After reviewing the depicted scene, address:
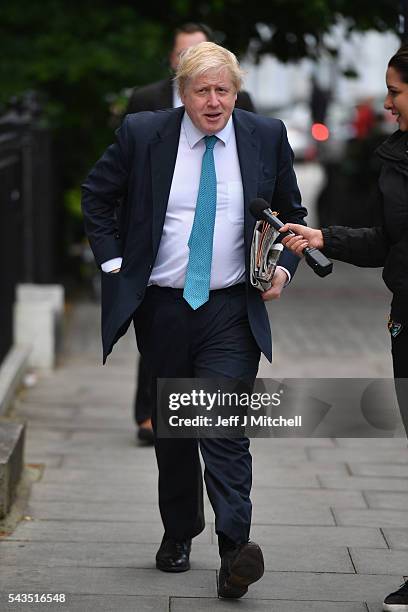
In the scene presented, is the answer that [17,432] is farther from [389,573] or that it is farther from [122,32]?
[122,32]

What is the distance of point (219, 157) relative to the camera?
497cm

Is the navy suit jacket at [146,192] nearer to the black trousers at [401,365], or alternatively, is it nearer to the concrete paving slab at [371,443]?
the black trousers at [401,365]

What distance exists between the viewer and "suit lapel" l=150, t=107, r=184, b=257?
4930 mm

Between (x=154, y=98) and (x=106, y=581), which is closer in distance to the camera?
(x=106, y=581)

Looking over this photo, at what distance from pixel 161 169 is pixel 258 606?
1520 mm

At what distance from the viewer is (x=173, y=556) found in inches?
207

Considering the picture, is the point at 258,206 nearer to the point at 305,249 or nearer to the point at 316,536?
the point at 305,249

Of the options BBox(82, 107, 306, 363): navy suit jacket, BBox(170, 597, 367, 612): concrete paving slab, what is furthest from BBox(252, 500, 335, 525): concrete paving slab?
BBox(82, 107, 306, 363): navy suit jacket

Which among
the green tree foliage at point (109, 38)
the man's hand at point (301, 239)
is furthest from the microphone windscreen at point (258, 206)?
the green tree foliage at point (109, 38)

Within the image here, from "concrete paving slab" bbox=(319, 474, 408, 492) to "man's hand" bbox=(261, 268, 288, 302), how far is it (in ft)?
6.32

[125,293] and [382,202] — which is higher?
[382,202]

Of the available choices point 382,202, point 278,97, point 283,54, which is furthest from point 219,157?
point 278,97

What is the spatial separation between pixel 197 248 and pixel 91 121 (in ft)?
29.4

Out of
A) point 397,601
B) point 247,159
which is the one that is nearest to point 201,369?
point 247,159
